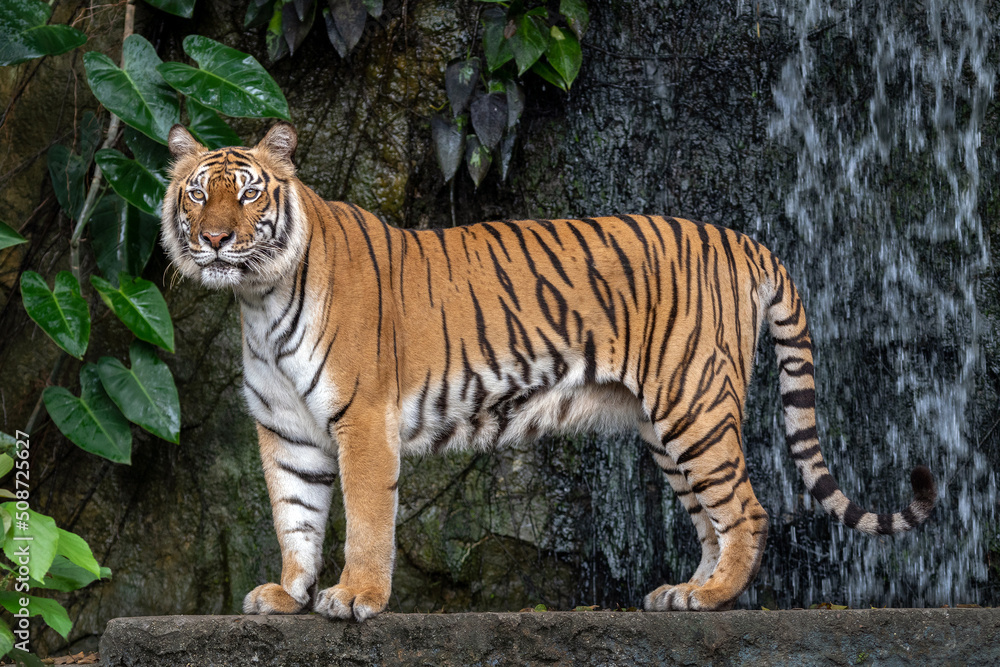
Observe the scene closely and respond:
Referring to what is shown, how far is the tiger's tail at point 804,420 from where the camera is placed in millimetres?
3635

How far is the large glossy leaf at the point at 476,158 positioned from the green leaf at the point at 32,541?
306 centimetres

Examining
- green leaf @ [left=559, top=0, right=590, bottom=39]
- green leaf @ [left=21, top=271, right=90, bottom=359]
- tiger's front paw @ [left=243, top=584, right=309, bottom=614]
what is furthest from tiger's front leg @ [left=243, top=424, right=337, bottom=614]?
green leaf @ [left=559, top=0, right=590, bottom=39]

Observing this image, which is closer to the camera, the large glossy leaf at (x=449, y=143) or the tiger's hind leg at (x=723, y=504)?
the tiger's hind leg at (x=723, y=504)

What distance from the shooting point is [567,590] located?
560 cm

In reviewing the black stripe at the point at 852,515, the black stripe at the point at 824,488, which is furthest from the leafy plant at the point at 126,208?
the black stripe at the point at 852,515

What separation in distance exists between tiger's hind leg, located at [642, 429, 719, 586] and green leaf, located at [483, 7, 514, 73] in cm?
250

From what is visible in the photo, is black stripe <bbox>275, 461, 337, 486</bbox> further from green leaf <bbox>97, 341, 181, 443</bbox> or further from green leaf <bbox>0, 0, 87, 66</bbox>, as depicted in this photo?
green leaf <bbox>0, 0, 87, 66</bbox>

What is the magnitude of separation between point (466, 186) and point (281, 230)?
2.45 meters

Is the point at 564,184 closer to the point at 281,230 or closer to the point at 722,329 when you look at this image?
the point at 722,329

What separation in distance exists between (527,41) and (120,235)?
250 cm

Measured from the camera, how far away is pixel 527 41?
561 cm

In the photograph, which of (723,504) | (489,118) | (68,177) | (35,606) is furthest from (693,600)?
(68,177)

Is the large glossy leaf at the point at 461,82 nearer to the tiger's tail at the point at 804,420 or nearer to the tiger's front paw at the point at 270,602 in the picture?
the tiger's tail at the point at 804,420

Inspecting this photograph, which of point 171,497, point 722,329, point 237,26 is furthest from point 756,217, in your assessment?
point 171,497
